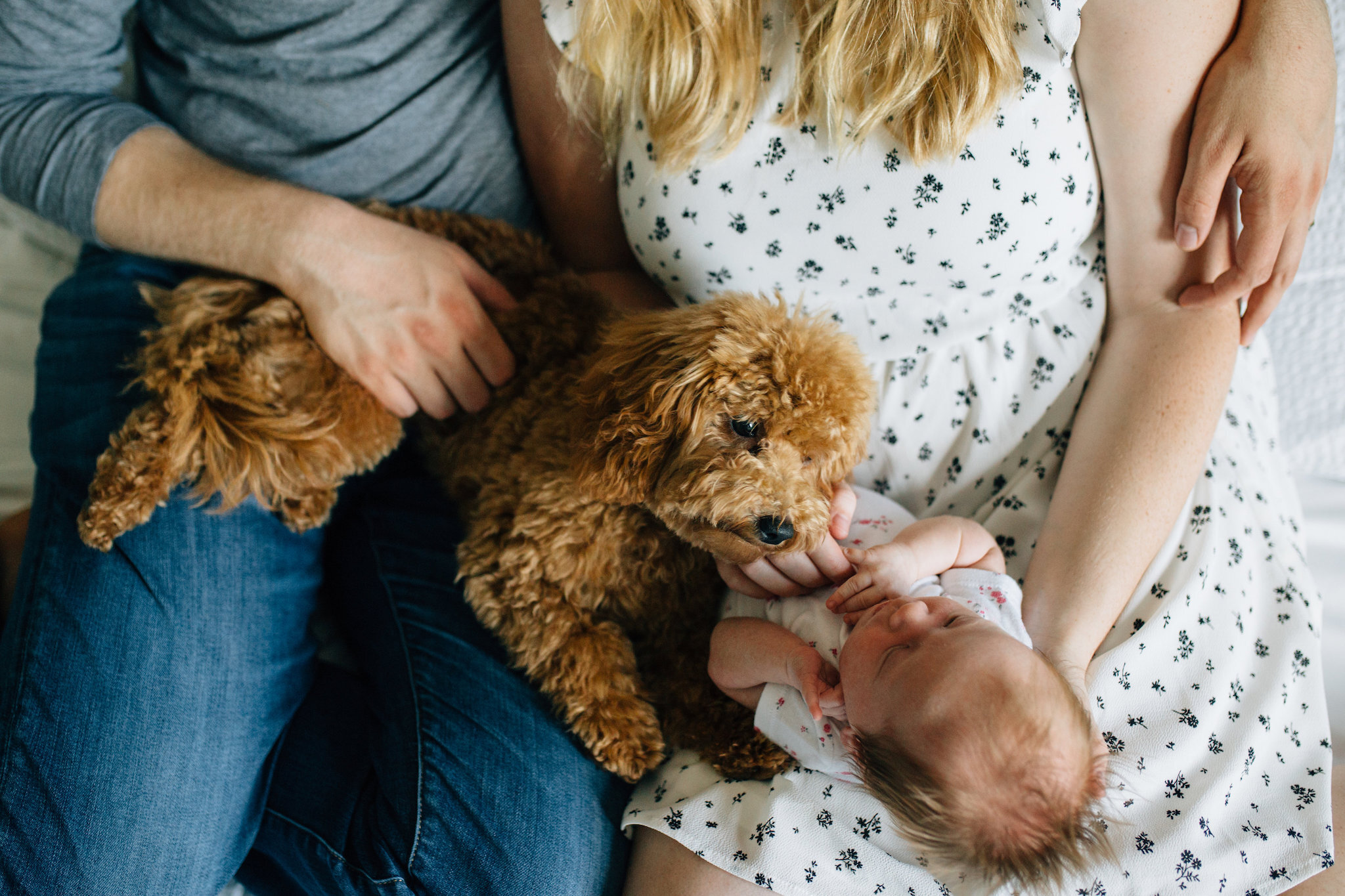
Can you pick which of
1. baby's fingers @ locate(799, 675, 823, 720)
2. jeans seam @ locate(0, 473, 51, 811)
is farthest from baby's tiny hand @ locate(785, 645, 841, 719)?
jeans seam @ locate(0, 473, 51, 811)

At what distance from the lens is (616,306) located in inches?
58.9

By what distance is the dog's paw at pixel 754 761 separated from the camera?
46.9 inches

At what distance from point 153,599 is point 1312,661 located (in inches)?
73.3

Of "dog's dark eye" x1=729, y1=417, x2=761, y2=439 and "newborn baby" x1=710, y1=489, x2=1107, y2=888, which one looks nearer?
"newborn baby" x1=710, y1=489, x2=1107, y2=888

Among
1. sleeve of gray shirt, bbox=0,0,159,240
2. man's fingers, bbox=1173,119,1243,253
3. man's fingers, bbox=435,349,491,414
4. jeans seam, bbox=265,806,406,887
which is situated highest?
man's fingers, bbox=1173,119,1243,253

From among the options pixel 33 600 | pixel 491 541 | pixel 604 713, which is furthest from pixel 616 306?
pixel 33 600

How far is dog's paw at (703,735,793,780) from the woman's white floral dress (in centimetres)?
2

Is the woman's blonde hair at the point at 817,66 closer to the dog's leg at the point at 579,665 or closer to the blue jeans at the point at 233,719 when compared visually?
the dog's leg at the point at 579,665

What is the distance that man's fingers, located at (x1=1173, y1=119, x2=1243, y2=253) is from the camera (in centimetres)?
110

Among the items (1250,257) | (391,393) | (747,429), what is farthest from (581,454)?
(1250,257)

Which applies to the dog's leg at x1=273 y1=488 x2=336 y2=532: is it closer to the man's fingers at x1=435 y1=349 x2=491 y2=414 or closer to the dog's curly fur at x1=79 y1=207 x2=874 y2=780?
the dog's curly fur at x1=79 y1=207 x2=874 y2=780

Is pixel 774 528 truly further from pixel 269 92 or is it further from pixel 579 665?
pixel 269 92

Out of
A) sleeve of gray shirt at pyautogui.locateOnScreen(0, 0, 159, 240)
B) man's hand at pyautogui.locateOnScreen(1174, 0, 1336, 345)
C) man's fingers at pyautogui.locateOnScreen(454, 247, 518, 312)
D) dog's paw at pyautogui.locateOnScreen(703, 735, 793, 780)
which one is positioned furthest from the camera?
man's fingers at pyautogui.locateOnScreen(454, 247, 518, 312)

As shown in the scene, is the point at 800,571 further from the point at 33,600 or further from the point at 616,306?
the point at 33,600
